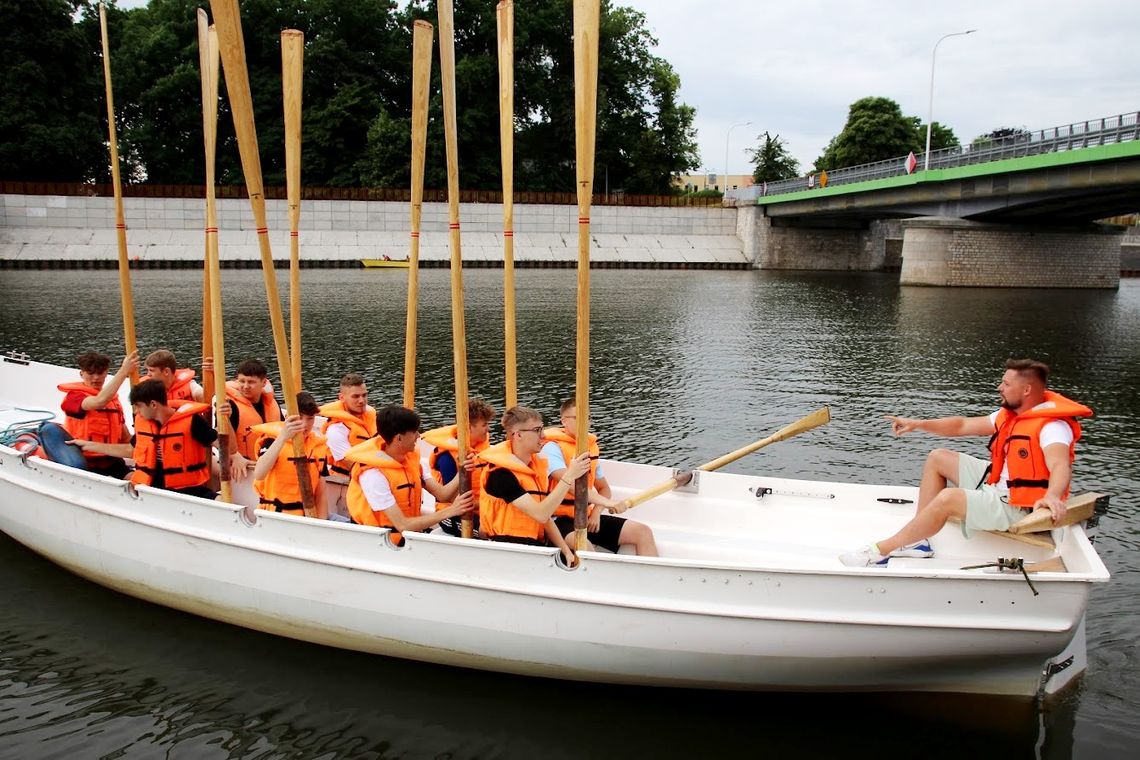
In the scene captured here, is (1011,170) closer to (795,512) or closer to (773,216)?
(773,216)

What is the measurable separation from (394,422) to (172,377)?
10.1 feet

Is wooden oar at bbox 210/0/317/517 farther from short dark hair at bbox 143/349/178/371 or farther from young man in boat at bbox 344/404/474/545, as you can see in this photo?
short dark hair at bbox 143/349/178/371

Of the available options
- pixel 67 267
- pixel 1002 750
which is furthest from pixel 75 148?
pixel 1002 750

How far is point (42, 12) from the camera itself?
162ft

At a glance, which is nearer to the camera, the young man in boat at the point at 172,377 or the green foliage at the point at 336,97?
the young man in boat at the point at 172,377

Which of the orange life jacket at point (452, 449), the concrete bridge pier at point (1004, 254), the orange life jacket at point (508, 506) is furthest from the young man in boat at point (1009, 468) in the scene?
the concrete bridge pier at point (1004, 254)

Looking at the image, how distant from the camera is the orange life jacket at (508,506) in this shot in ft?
19.4

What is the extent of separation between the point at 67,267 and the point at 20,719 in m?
44.6

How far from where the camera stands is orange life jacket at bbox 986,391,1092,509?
18.7ft

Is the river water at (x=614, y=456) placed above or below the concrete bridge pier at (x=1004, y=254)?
below

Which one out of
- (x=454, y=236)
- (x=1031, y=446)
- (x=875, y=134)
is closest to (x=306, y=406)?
(x=454, y=236)

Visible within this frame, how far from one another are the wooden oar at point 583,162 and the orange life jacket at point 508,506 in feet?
1.04

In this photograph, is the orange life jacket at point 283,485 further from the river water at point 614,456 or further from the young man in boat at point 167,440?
the river water at point 614,456

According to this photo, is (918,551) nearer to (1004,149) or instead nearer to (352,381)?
(352,381)
